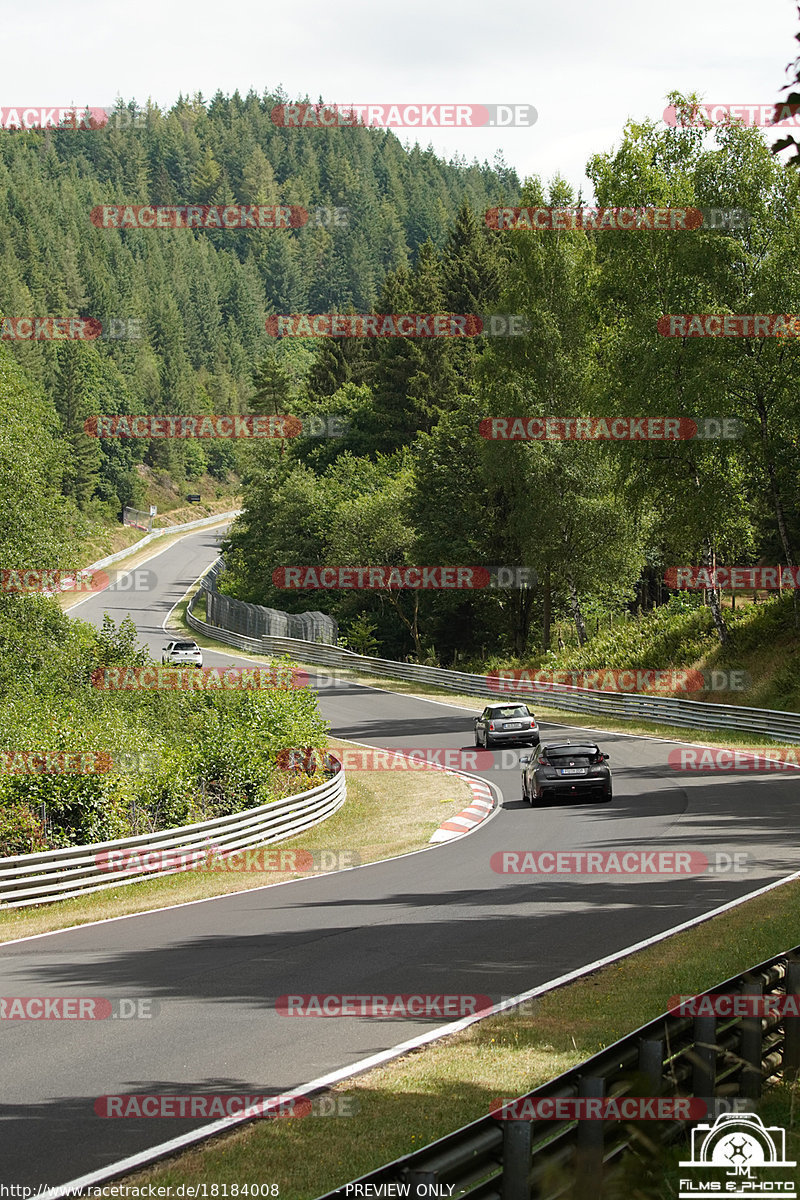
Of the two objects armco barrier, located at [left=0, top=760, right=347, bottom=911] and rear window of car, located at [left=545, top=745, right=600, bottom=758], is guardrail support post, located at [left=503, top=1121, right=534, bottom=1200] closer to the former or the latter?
armco barrier, located at [left=0, top=760, right=347, bottom=911]

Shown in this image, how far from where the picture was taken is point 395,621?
64.2 m

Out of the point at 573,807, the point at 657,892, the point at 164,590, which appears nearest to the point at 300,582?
the point at 164,590

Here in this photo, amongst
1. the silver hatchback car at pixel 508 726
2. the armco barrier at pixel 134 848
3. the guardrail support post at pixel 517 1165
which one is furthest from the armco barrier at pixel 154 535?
the guardrail support post at pixel 517 1165

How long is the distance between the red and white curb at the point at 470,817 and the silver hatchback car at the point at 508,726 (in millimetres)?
5473

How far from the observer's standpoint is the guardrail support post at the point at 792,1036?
7.60 meters

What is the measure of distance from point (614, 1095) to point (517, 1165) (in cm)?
96

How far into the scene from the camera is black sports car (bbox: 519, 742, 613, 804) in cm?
2394

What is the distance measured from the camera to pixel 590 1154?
17.7 ft

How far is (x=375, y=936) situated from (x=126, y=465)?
13666 cm

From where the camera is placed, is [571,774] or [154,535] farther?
[154,535]

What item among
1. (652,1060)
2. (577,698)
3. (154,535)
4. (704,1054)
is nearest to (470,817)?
(704,1054)

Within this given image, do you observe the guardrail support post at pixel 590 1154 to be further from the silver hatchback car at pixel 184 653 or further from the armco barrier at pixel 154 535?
the armco barrier at pixel 154 535

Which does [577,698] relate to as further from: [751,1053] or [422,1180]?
[422,1180]

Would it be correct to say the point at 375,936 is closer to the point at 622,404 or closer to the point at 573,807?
the point at 573,807
